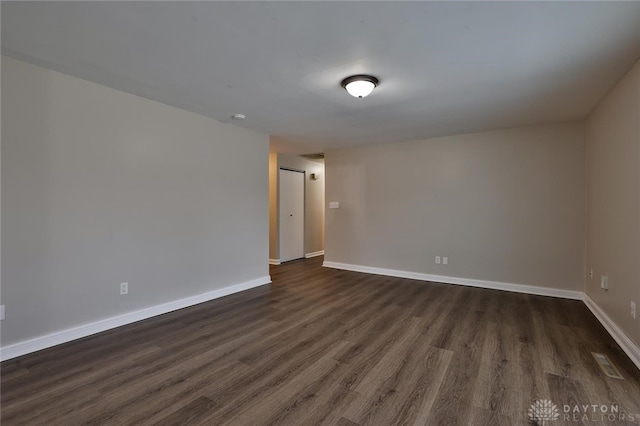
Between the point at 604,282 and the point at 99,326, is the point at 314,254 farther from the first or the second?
Answer: the point at 604,282

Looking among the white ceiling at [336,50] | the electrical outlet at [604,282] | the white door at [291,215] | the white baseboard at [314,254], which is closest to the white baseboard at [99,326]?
the white ceiling at [336,50]

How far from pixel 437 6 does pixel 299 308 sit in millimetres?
3118

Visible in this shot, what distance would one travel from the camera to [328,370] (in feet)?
7.29

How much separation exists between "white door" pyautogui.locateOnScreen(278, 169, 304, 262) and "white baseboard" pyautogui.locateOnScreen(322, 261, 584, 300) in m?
1.12

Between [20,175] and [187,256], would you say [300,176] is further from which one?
[20,175]

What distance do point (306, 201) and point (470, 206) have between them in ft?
12.0

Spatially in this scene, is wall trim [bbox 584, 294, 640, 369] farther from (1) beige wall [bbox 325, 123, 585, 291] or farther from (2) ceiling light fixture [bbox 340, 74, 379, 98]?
(2) ceiling light fixture [bbox 340, 74, 379, 98]

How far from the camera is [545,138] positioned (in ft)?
13.4

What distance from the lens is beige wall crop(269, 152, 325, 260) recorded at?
21.1 feet

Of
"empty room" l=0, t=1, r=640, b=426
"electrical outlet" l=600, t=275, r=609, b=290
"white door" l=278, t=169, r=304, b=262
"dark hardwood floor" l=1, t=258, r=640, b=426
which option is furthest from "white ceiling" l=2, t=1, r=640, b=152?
"white door" l=278, t=169, r=304, b=262

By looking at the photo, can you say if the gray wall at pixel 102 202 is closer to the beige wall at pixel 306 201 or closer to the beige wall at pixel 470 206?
the beige wall at pixel 306 201

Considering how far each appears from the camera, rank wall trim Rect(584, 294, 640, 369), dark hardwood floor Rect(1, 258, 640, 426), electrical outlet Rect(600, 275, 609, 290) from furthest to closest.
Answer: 1. electrical outlet Rect(600, 275, 609, 290)
2. wall trim Rect(584, 294, 640, 369)
3. dark hardwood floor Rect(1, 258, 640, 426)

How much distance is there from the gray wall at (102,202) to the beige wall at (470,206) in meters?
2.43

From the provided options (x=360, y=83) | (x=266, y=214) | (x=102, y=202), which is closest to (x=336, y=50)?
(x=360, y=83)
